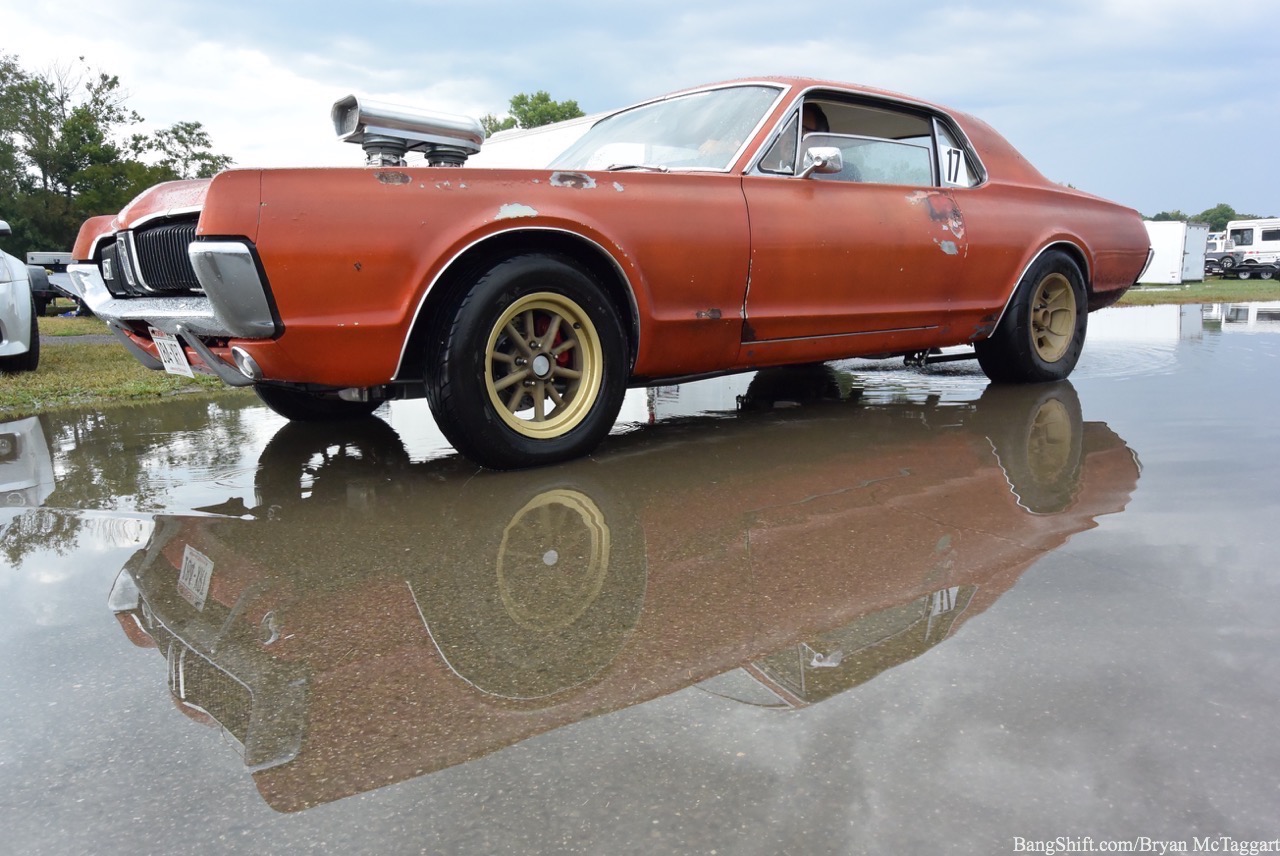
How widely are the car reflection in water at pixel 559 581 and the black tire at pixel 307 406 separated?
26.7 inches

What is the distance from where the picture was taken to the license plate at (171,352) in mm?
3557

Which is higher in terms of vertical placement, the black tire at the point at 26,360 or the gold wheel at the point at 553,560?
the black tire at the point at 26,360

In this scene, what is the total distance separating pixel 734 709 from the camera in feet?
5.74

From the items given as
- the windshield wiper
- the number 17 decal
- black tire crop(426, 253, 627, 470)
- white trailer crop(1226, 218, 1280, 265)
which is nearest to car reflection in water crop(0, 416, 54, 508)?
black tire crop(426, 253, 627, 470)

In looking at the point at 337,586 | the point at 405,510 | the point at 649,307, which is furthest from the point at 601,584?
the point at 649,307

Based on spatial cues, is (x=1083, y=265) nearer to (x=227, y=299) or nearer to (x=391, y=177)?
(x=391, y=177)

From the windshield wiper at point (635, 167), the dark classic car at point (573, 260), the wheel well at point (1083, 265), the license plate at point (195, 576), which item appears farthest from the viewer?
the wheel well at point (1083, 265)

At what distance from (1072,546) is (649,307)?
181 centimetres

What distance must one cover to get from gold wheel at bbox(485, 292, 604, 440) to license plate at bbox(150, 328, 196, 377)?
118cm

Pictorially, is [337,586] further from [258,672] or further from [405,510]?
[405,510]

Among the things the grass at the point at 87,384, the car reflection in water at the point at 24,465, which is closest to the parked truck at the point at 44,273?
the grass at the point at 87,384

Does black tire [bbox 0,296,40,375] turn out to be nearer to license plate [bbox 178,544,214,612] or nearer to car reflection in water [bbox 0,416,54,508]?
car reflection in water [bbox 0,416,54,508]

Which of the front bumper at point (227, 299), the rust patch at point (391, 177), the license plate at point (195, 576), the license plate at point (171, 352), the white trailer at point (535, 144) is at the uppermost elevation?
the white trailer at point (535, 144)

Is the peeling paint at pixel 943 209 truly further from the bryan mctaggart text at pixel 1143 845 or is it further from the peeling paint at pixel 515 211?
the bryan mctaggart text at pixel 1143 845
